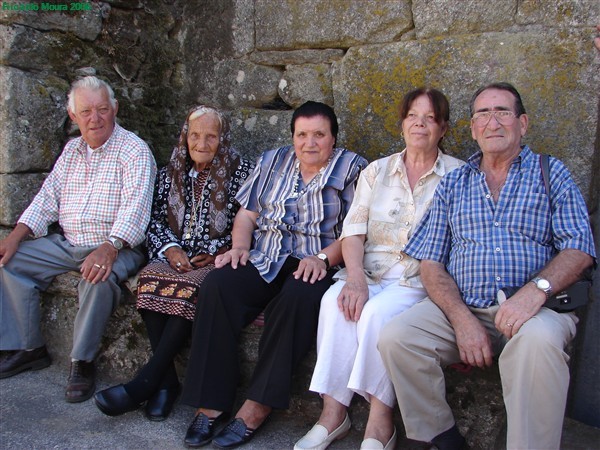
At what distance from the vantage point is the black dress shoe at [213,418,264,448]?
256 centimetres

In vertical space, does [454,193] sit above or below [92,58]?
below

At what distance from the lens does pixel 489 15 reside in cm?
313

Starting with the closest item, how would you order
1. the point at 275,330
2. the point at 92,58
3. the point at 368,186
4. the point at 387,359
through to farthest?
the point at 387,359 → the point at 275,330 → the point at 368,186 → the point at 92,58

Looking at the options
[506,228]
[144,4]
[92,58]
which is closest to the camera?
[506,228]

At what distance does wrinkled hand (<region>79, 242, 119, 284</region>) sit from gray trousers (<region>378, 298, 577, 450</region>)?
1532mm

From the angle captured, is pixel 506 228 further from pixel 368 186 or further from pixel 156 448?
pixel 156 448

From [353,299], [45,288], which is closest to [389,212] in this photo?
[353,299]

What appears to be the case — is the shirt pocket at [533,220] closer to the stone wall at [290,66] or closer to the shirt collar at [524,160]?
the shirt collar at [524,160]

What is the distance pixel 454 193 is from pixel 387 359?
790 millimetres

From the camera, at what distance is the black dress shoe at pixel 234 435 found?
2557 mm

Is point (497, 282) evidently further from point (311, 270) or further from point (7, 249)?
point (7, 249)

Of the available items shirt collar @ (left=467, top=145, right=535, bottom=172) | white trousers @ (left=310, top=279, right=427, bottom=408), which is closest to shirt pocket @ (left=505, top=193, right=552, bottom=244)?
shirt collar @ (left=467, top=145, right=535, bottom=172)

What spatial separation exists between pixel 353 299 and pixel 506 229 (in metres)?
0.68

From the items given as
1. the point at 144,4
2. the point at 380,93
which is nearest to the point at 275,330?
the point at 380,93
